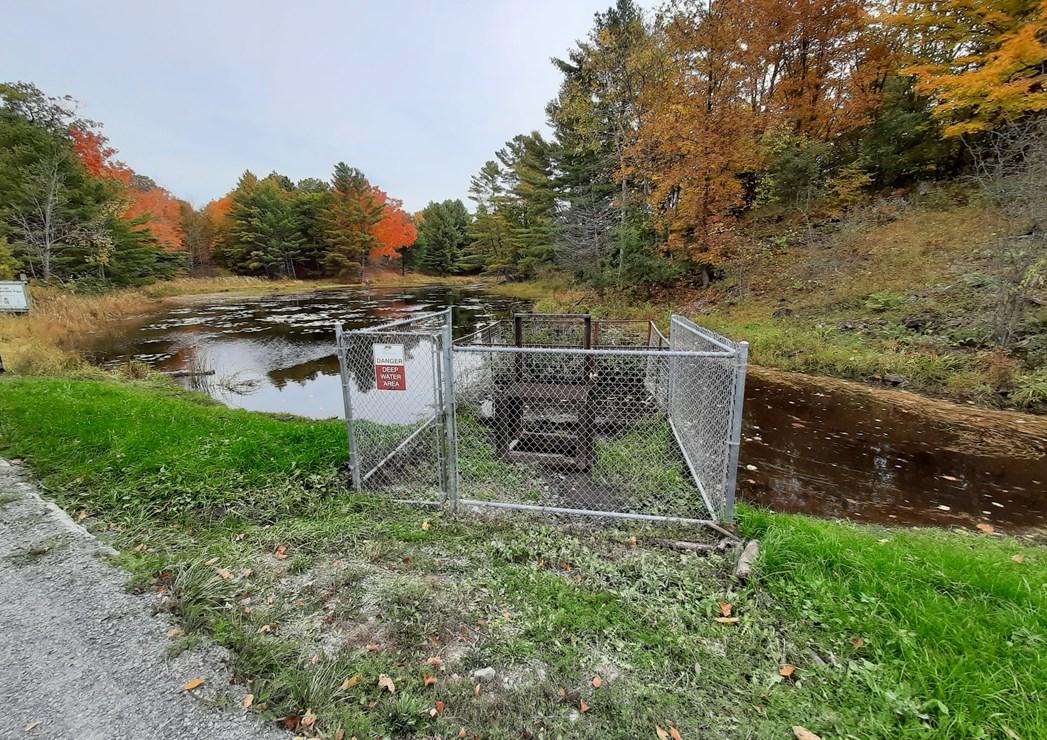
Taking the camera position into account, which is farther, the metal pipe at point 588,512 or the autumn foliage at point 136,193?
the autumn foliage at point 136,193

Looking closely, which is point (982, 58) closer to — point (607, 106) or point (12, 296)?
point (607, 106)

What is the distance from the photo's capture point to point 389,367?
12.4ft

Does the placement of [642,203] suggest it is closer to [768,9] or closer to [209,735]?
[768,9]

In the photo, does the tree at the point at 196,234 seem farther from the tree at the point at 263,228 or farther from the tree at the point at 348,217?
the tree at the point at 348,217

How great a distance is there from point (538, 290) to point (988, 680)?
2993 centimetres

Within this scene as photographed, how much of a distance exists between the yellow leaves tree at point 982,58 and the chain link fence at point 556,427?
1279 cm

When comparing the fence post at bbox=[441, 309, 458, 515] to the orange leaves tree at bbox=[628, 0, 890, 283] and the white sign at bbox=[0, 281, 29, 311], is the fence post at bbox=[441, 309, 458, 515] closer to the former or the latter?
the white sign at bbox=[0, 281, 29, 311]

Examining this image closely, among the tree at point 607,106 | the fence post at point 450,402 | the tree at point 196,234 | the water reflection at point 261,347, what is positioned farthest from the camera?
the tree at point 196,234

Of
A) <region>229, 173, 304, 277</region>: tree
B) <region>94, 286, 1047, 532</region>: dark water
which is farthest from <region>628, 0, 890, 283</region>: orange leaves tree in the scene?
<region>229, 173, 304, 277</region>: tree

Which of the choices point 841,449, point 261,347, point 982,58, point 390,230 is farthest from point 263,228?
point 841,449

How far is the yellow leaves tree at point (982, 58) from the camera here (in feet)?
36.4

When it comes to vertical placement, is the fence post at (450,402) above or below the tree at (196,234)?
below

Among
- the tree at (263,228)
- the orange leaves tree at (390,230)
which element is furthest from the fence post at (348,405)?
the orange leaves tree at (390,230)

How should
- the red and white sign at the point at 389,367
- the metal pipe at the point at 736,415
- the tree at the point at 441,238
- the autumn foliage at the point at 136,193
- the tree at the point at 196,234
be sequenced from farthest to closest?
1. the tree at the point at 441,238
2. the tree at the point at 196,234
3. the autumn foliage at the point at 136,193
4. the red and white sign at the point at 389,367
5. the metal pipe at the point at 736,415
